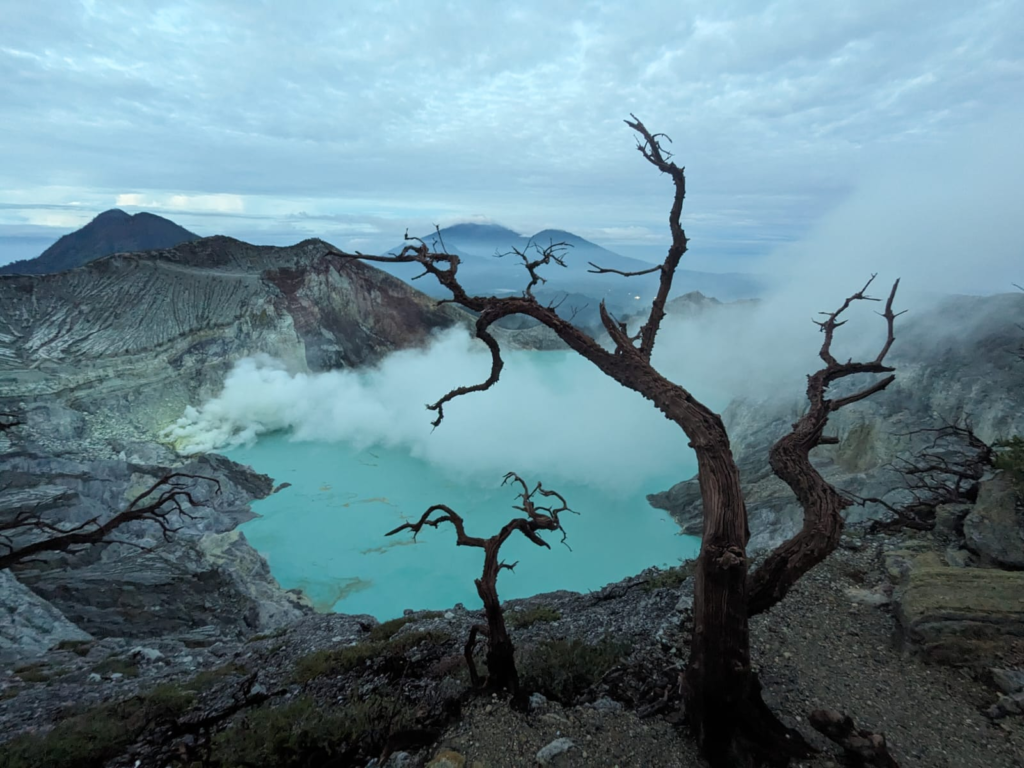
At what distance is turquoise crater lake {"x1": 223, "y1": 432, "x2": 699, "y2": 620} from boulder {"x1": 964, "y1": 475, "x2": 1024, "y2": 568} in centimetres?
1062

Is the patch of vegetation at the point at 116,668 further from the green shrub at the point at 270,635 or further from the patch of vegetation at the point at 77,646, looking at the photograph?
the green shrub at the point at 270,635

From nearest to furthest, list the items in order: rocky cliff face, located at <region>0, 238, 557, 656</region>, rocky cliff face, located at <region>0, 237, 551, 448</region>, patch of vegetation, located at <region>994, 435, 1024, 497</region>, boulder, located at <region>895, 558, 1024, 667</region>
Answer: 1. boulder, located at <region>895, 558, 1024, 667</region>
2. patch of vegetation, located at <region>994, 435, 1024, 497</region>
3. rocky cliff face, located at <region>0, 238, 557, 656</region>
4. rocky cliff face, located at <region>0, 237, 551, 448</region>

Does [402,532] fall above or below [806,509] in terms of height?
below

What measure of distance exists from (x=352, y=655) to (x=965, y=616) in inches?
303

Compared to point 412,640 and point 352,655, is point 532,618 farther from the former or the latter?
point 352,655

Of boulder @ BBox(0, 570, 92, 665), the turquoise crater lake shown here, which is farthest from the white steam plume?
boulder @ BBox(0, 570, 92, 665)

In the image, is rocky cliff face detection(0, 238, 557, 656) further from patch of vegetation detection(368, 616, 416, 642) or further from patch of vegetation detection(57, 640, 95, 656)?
patch of vegetation detection(368, 616, 416, 642)

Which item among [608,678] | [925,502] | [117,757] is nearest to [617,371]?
[608,678]

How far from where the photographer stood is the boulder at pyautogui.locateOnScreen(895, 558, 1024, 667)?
5227 millimetres

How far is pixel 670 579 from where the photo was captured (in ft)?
29.3

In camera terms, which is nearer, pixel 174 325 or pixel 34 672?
pixel 34 672

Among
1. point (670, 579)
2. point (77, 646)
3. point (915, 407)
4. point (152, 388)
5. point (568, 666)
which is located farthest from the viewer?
point (152, 388)

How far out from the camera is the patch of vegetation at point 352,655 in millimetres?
7176

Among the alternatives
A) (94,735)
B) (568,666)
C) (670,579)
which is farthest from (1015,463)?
(94,735)
